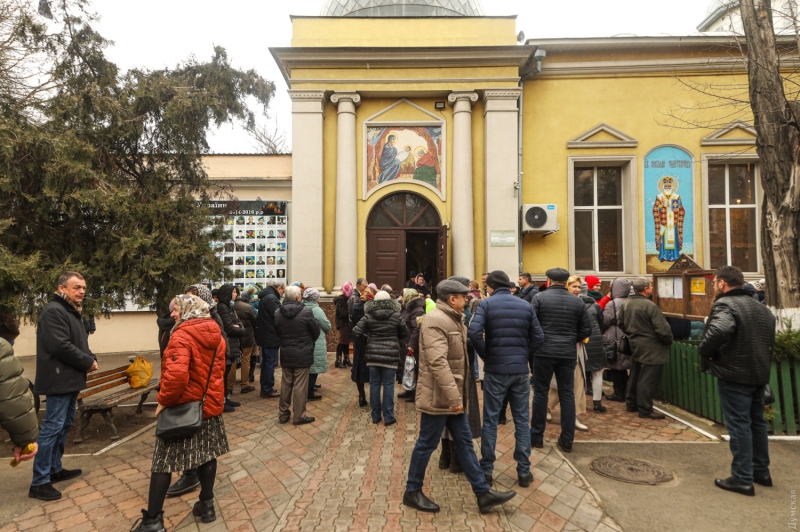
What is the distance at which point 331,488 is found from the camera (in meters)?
4.11

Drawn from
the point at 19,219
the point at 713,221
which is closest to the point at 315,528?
the point at 19,219

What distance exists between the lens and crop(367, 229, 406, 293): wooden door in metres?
12.2

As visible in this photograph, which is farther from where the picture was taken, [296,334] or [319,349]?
[319,349]

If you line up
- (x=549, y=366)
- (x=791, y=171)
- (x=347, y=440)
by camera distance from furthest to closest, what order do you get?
1. (x=791, y=171)
2. (x=347, y=440)
3. (x=549, y=366)

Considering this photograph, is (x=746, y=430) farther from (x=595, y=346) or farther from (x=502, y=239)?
(x=502, y=239)

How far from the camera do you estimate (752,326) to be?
4.12 metres

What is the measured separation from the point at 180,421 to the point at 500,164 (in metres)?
10.2

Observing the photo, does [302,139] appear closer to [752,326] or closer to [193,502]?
[193,502]

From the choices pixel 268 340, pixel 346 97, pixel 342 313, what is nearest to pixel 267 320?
pixel 268 340

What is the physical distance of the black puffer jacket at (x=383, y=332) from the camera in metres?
5.93

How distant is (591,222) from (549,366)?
8.85 meters

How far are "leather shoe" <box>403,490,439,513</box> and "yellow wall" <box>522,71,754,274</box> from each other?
926 cm

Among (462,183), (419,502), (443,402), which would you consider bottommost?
(419,502)

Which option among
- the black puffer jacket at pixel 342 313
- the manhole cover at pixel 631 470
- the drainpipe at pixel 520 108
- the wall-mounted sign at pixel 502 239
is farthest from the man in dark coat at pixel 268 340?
the drainpipe at pixel 520 108
